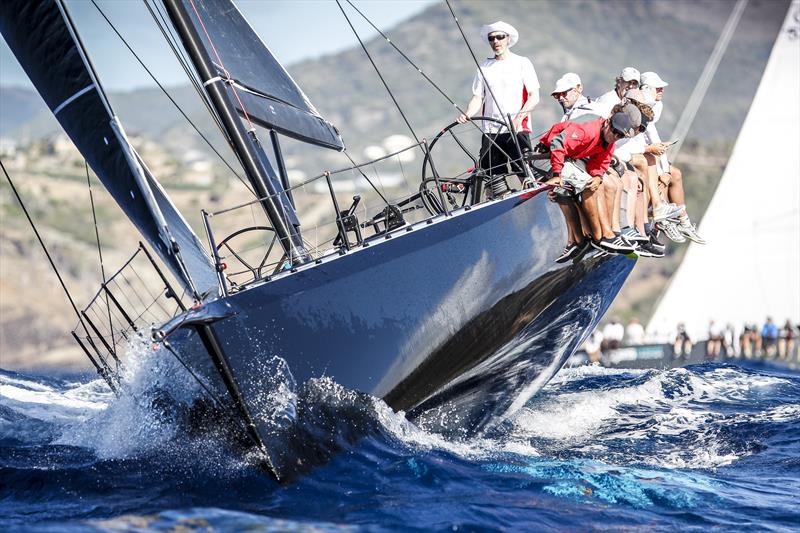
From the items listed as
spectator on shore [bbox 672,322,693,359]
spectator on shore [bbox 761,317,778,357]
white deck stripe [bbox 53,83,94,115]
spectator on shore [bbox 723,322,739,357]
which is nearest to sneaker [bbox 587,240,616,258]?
white deck stripe [bbox 53,83,94,115]

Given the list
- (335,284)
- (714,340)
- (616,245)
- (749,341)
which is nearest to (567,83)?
(616,245)

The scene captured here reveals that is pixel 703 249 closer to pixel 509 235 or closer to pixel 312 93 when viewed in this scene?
pixel 509 235

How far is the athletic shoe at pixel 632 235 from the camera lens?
273 inches

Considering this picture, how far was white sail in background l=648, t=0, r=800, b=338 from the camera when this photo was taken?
16516mm

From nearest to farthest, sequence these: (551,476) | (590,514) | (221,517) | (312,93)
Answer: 1. (221,517)
2. (590,514)
3. (551,476)
4. (312,93)

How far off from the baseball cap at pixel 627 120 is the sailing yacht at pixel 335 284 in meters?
0.74

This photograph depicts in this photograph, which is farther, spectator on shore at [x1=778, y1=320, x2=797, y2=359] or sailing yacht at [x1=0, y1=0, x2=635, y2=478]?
spectator on shore at [x1=778, y1=320, x2=797, y2=359]

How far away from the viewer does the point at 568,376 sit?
10461 millimetres

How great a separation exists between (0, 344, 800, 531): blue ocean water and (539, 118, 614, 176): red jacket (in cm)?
175

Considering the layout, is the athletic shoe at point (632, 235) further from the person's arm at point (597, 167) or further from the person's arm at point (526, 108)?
the person's arm at point (526, 108)

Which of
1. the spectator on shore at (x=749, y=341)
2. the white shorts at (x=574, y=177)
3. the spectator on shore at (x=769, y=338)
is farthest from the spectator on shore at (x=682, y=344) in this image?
the white shorts at (x=574, y=177)

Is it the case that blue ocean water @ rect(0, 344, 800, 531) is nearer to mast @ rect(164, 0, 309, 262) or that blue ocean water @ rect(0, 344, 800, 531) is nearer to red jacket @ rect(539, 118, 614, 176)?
mast @ rect(164, 0, 309, 262)

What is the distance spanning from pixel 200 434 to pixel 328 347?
918 millimetres

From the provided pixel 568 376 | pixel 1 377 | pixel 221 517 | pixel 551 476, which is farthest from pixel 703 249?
pixel 221 517
